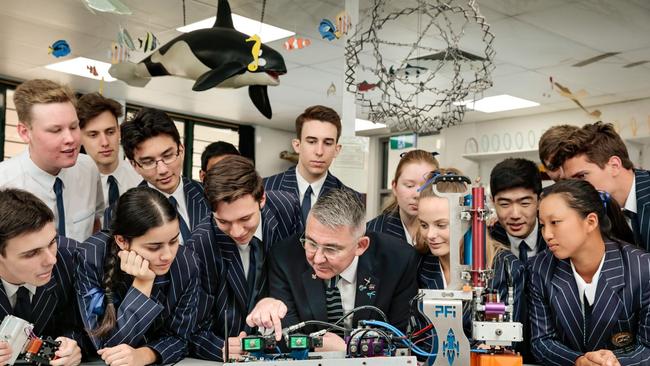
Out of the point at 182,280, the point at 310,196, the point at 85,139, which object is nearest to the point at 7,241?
the point at 182,280

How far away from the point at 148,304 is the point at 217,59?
181 centimetres

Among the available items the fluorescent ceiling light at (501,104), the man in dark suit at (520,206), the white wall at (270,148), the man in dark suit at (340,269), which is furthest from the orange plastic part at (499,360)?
the white wall at (270,148)

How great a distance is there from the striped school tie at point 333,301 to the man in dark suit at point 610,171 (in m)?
1.13

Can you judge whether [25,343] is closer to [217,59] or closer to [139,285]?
[139,285]

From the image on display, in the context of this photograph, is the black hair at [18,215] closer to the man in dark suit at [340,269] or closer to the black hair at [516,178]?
the man in dark suit at [340,269]

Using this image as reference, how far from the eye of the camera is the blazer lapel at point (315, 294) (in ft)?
7.34

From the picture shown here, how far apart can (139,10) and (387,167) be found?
6.72 meters

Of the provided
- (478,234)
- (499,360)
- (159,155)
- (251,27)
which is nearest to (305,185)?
(159,155)

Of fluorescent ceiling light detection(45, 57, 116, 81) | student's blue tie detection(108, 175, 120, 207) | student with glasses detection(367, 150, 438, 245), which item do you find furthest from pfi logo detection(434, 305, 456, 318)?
fluorescent ceiling light detection(45, 57, 116, 81)

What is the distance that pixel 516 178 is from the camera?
8.93 feet

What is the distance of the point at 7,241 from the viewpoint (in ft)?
6.48

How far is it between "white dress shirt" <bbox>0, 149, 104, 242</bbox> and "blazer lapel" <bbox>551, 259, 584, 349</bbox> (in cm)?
188

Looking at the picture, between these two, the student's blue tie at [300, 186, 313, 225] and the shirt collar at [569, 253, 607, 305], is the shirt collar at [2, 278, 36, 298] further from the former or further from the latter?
the shirt collar at [569, 253, 607, 305]

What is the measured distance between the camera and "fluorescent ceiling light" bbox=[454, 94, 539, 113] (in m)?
8.17
